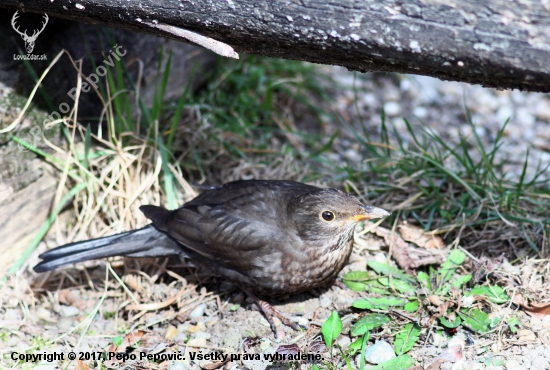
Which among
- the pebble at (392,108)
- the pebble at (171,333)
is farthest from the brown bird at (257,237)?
the pebble at (392,108)

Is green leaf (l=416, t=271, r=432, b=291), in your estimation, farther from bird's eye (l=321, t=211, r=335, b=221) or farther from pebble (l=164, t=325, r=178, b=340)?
pebble (l=164, t=325, r=178, b=340)

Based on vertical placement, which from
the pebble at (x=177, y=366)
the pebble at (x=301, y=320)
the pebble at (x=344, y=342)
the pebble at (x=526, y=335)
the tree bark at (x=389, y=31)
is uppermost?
the tree bark at (x=389, y=31)

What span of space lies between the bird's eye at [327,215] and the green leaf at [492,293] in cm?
97

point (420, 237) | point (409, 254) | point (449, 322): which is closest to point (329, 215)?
point (409, 254)

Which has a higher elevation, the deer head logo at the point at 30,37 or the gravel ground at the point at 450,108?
the deer head logo at the point at 30,37

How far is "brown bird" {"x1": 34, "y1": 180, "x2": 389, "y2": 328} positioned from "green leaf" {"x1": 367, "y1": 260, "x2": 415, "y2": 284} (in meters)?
0.30

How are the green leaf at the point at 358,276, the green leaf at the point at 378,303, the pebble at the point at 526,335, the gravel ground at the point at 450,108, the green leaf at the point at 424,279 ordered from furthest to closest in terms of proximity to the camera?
the gravel ground at the point at 450,108, the green leaf at the point at 358,276, the green leaf at the point at 424,279, the green leaf at the point at 378,303, the pebble at the point at 526,335

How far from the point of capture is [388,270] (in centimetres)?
412

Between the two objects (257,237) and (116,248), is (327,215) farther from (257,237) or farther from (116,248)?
(116,248)

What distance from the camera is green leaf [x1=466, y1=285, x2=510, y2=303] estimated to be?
3.72 metres

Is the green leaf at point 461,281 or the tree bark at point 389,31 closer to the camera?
the tree bark at point 389,31

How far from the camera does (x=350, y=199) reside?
151 inches

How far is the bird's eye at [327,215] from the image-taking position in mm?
3846

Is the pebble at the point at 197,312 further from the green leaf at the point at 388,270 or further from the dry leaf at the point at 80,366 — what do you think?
the green leaf at the point at 388,270
